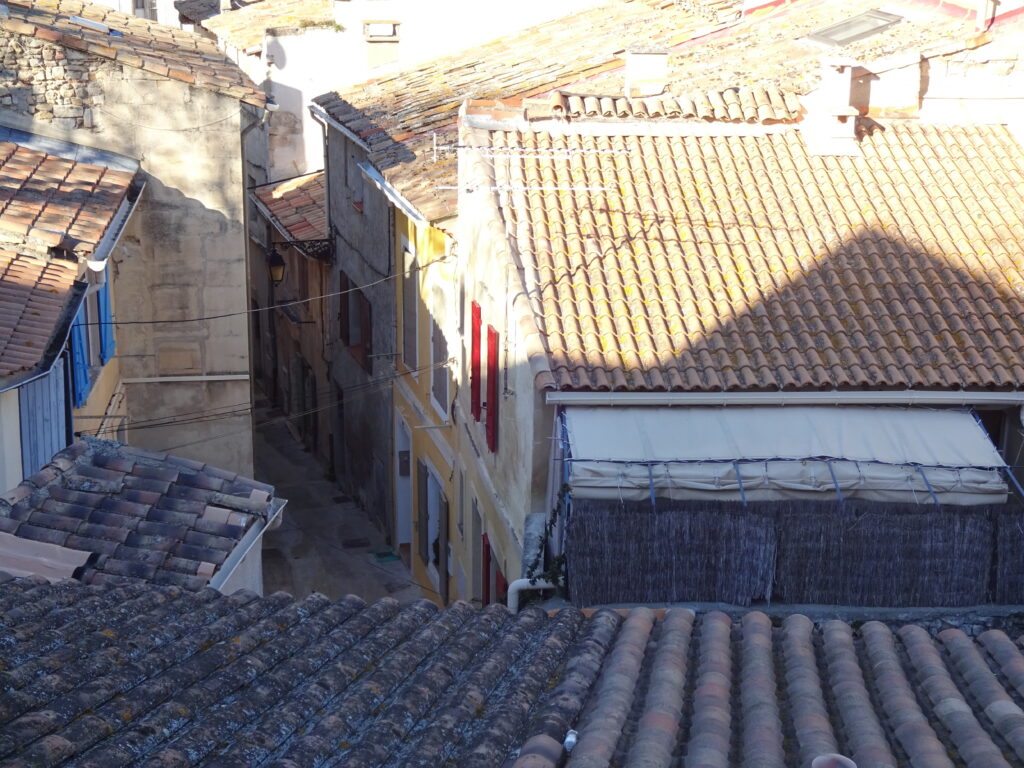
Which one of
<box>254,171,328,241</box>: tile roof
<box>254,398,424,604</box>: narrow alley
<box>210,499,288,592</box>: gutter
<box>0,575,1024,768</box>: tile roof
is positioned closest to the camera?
<box>0,575,1024,768</box>: tile roof

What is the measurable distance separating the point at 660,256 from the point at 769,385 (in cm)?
181

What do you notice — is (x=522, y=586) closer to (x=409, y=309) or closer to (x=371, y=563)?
(x=409, y=309)

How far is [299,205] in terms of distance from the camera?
2670cm

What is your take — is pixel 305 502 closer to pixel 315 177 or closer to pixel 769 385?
pixel 315 177

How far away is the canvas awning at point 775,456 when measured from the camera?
9.86 meters

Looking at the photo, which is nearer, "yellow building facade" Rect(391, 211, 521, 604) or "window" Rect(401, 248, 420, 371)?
"yellow building facade" Rect(391, 211, 521, 604)

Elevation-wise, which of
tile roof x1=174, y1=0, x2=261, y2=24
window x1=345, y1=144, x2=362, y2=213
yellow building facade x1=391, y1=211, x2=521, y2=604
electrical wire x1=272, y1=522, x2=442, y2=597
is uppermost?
tile roof x1=174, y1=0, x2=261, y2=24

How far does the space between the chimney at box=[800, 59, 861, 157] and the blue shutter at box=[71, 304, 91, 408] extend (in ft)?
24.3

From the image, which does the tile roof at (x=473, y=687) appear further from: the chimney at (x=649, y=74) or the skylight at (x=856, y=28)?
the skylight at (x=856, y=28)

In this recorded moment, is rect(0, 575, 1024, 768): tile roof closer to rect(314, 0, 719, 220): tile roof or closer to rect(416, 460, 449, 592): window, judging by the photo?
rect(314, 0, 719, 220): tile roof

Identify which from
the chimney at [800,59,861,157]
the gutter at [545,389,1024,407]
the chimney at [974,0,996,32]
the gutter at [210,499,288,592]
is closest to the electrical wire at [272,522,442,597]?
the gutter at [210,499,288,592]

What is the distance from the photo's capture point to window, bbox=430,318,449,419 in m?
16.5

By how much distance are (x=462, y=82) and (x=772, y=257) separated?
10.1 meters

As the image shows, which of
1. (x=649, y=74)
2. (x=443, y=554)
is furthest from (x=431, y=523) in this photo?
(x=649, y=74)
